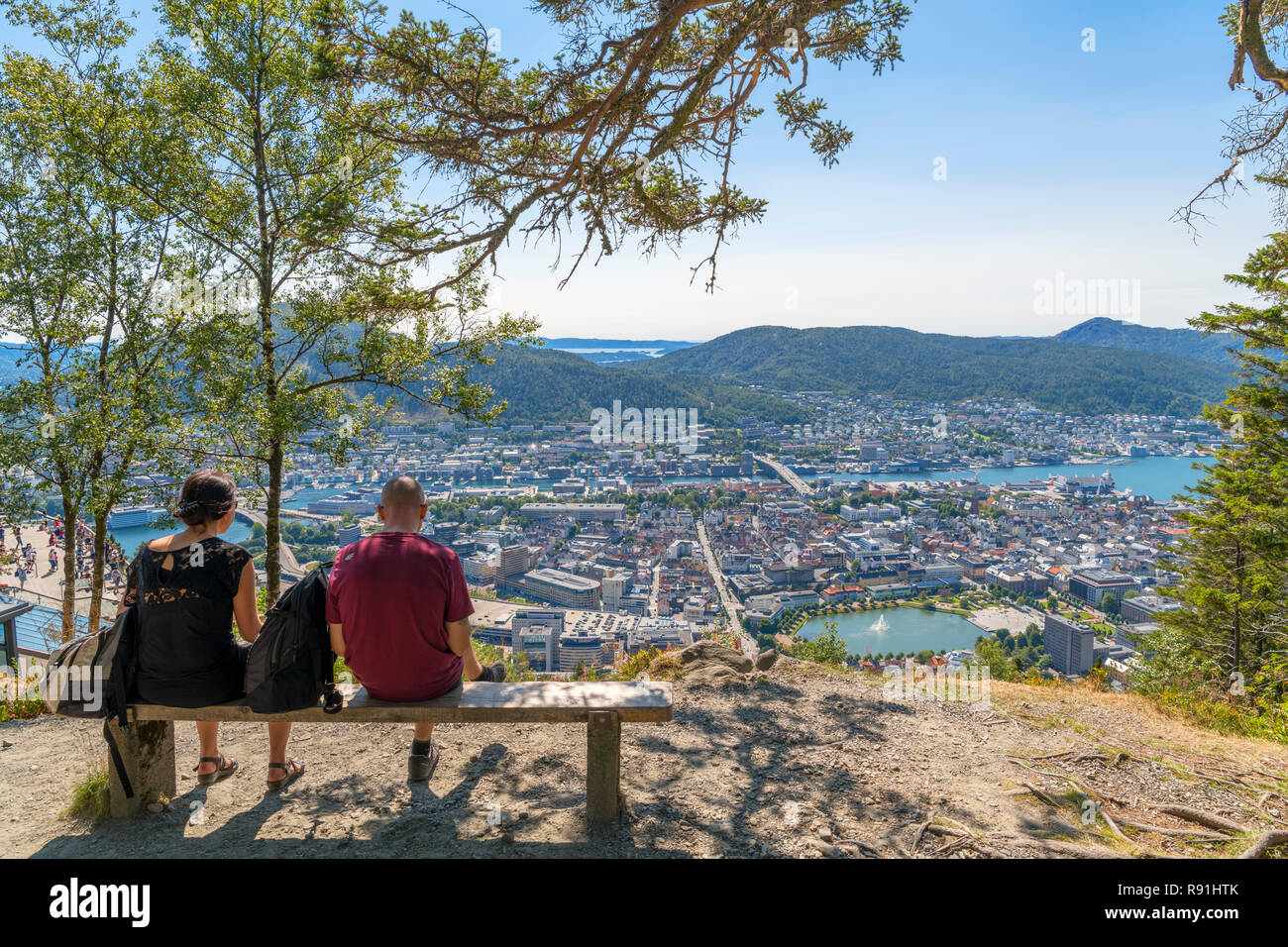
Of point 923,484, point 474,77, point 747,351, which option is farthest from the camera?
point 747,351

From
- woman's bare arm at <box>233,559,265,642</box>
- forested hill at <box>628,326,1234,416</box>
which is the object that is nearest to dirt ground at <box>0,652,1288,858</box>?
woman's bare arm at <box>233,559,265,642</box>

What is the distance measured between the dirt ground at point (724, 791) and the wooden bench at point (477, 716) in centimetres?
14

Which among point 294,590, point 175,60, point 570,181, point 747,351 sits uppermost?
point 747,351

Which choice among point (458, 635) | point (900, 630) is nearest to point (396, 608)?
point (458, 635)

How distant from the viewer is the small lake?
66.4 feet

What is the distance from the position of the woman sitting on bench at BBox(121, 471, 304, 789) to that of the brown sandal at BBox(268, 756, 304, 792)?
55 cm

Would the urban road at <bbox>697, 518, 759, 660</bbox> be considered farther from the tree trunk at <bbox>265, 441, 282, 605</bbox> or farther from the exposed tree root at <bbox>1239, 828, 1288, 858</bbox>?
the exposed tree root at <bbox>1239, 828, 1288, 858</bbox>

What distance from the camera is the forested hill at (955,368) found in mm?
74562

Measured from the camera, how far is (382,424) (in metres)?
6.96

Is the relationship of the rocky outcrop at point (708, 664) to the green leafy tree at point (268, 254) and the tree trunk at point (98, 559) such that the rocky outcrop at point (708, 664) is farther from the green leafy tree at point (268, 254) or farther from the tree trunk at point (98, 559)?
the tree trunk at point (98, 559)
